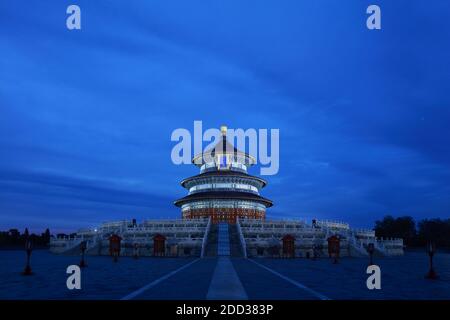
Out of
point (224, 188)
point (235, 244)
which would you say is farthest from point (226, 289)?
point (224, 188)

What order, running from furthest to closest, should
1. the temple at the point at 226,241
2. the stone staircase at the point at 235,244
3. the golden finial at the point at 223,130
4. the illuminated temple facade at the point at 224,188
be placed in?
the golden finial at the point at 223,130 < the illuminated temple facade at the point at 224,188 < the temple at the point at 226,241 < the stone staircase at the point at 235,244

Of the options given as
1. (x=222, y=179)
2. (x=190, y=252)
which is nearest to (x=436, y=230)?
(x=222, y=179)

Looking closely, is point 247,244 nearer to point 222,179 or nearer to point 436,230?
point 222,179

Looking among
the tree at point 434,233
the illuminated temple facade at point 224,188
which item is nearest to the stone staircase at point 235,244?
the illuminated temple facade at point 224,188

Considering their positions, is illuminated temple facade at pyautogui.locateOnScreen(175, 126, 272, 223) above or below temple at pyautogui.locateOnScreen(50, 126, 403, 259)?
above

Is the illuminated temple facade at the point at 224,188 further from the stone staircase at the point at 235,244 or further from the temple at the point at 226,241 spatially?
the stone staircase at the point at 235,244

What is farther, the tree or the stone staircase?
the tree

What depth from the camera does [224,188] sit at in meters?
83.4

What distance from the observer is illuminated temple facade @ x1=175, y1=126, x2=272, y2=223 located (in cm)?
7888

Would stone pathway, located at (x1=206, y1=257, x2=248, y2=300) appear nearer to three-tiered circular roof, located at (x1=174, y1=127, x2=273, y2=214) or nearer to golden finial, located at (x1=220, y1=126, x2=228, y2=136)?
three-tiered circular roof, located at (x1=174, y1=127, x2=273, y2=214)

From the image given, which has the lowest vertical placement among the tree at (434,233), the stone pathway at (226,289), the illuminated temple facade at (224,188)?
the tree at (434,233)

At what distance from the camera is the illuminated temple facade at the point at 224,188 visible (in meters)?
78.9

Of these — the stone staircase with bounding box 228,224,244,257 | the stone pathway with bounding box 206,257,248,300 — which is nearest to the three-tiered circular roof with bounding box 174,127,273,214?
the stone staircase with bounding box 228,224,244,257
